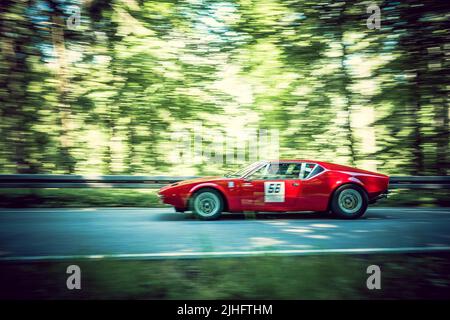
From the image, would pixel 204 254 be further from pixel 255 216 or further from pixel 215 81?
pixel 215 81

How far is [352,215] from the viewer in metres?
7.41

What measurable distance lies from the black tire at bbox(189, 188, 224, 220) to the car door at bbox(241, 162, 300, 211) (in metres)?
0.50

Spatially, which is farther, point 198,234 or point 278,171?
point 278,171

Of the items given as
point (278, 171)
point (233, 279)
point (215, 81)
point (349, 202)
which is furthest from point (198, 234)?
point (215, 81)

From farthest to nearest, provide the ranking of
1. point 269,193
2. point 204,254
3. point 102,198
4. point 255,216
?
point 102,198 < point 255,216 < point 269,193 < point 204,254

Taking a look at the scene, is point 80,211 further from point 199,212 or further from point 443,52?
point 443,52

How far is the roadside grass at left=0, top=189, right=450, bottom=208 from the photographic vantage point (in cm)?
905

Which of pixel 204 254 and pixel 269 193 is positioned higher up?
pixel 269 193

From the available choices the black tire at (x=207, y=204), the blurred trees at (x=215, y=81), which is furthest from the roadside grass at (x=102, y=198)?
the black tire at (x=207, y=204)

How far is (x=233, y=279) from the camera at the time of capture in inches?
143

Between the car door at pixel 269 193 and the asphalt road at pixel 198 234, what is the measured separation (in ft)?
0.99

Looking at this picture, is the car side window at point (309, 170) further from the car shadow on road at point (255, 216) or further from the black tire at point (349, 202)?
the car shadow on road at point (255, 216)

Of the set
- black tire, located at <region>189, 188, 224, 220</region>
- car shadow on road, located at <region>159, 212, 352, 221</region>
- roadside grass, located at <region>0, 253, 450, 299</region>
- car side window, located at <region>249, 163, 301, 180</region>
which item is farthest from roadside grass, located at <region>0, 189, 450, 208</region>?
roadside grass, located at <region>0, 253, 450, 299</region>

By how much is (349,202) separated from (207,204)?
9.57ft
